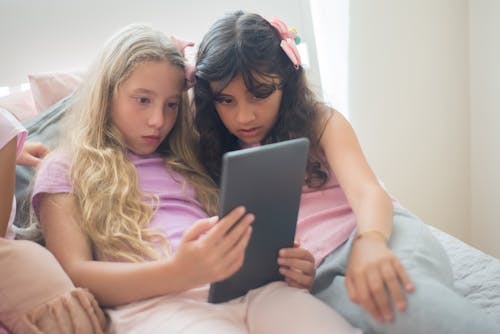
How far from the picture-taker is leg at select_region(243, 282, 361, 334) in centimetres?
77

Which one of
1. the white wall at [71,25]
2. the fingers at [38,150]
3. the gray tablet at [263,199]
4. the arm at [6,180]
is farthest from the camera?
the white wall at [71,25]

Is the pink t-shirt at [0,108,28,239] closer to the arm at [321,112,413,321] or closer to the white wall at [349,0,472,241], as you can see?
the arm at [321,112,413,321]

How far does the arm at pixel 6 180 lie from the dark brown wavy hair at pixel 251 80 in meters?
0.35

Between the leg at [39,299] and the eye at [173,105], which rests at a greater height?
the eye at [173,105]

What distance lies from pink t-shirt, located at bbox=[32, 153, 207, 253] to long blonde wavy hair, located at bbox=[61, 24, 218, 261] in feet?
0.06

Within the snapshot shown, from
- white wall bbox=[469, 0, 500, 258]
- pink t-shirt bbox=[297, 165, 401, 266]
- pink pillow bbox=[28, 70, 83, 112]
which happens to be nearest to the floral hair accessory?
pink t-shirt bbox=[297, 165, 401, 266]

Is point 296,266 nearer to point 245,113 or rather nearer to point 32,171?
point 245,113

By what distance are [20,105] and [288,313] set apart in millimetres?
900

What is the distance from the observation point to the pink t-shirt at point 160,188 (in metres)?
0.92

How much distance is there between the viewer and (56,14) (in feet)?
5.40

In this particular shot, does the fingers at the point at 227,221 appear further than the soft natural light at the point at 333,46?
No

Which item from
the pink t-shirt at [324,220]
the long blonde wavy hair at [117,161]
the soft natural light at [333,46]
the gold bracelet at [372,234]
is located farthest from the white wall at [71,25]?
the gold bracelet at [372,234]

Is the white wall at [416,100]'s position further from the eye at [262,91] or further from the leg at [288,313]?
the leg at [288,313]

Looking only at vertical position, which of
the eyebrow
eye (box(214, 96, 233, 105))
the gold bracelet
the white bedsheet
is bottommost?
the white bedsheet
